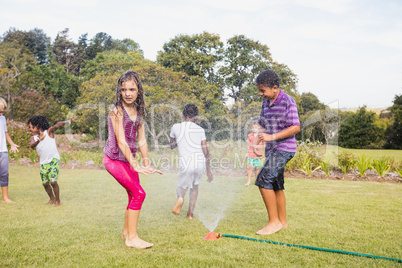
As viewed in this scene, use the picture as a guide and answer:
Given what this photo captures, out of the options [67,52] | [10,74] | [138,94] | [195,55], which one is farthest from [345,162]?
[67,52]

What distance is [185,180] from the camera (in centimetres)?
462

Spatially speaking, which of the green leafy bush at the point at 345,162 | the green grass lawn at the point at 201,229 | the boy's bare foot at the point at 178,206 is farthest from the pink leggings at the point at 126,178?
the green leafy bush at the point at 345,162

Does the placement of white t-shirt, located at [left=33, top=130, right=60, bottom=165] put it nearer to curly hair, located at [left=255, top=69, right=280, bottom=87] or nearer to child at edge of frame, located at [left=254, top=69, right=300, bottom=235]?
child at edge of frame, located at [left=254, top=69, right=300, bottom=235]

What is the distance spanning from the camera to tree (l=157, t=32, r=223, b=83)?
24438mm

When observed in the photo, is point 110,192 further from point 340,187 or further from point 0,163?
point 340,187

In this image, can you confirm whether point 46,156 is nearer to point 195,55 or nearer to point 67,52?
point 195,55

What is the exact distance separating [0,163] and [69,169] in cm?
540

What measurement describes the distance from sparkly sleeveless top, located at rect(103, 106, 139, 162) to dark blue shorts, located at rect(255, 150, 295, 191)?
65.9 inches

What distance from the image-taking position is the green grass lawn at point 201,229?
10.1ft

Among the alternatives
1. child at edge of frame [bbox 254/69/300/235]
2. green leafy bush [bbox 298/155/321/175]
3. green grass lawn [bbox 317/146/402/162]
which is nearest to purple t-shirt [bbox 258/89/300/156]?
child at edge of frame [bbox 254/69/300/235]

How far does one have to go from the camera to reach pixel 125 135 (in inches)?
139

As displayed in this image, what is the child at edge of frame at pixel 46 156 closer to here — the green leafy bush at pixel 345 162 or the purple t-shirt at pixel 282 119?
the purple t-shirt at pixel 282 119

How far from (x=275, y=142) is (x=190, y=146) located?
1.27 m

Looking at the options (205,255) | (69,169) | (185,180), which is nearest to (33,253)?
(205,255)
